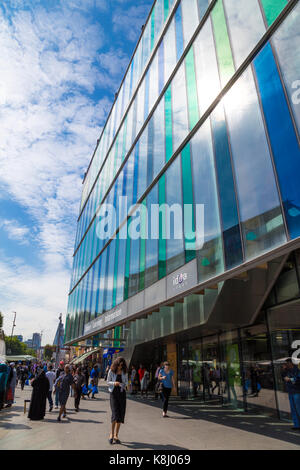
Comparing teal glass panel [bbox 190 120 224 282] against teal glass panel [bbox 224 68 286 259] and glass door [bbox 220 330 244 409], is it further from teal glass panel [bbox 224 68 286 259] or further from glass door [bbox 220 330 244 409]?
glass door [bbox 220 330 244 409]

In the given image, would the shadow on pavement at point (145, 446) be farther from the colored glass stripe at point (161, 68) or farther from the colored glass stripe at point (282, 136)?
the colored glass stripe at point (161, 68)

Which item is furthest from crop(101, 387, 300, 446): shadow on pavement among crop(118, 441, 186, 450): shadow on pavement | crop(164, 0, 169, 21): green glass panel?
crop(164, 0, 169, 21): green glass panel

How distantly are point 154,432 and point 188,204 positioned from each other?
7.11m

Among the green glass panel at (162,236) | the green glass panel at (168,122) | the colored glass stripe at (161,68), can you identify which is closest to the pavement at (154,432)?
the green glass panel at (162,236)

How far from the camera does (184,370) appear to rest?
16.4 metres

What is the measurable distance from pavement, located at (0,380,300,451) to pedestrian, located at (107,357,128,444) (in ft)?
0.91

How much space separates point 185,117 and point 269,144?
20.5 feet

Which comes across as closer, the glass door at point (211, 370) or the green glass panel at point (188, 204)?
the green glass panel at point (188, 204)

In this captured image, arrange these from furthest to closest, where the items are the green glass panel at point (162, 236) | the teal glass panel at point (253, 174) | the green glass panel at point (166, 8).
Answer: the green glass panel at point (166, 8) → the green glass panel at point (162, 236) → the teal glass panel at point (253, 174)

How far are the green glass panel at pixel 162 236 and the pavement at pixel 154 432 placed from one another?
5.18 m

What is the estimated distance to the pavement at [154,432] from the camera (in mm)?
5957

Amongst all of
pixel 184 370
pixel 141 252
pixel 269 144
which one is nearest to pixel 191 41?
pixel 269 144

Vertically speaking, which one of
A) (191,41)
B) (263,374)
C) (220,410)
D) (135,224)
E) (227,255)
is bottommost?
(220,410)
